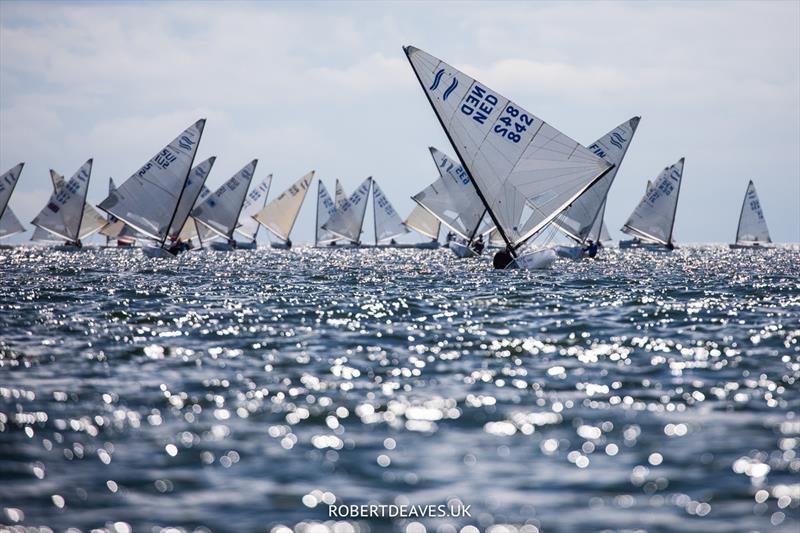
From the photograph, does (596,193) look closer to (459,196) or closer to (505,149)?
(459,196)

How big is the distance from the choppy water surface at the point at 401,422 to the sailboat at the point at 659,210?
229 feet

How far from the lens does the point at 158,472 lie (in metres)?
9.95

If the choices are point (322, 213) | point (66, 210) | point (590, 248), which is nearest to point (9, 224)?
point (66, 210)

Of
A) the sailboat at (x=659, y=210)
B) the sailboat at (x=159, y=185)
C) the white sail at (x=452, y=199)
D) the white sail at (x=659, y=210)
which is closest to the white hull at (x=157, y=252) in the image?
the sailboat at (x=159, y=185)

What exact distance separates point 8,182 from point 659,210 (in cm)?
6935

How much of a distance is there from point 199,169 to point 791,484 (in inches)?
2879

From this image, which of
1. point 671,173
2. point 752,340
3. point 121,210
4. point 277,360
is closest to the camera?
point 277,360

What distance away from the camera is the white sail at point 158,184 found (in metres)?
64.6

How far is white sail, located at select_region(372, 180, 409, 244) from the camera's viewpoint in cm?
12606

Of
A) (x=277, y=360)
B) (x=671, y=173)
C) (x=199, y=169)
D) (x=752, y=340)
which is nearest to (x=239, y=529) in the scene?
(x=277, y=360)

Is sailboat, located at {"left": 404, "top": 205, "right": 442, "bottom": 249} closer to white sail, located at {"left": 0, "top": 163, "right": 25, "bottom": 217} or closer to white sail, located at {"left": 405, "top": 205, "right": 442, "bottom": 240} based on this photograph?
→ white sail, located at {"left": 405, "top": 205, "right": 442, "bottom": 240}

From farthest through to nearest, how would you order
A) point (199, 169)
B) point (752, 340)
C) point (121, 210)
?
point (199, 169), point (121, 210), point (752, 340)

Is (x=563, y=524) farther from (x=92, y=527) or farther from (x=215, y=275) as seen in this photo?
(x=215, y=275)

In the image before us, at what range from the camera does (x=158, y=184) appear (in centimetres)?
6494
